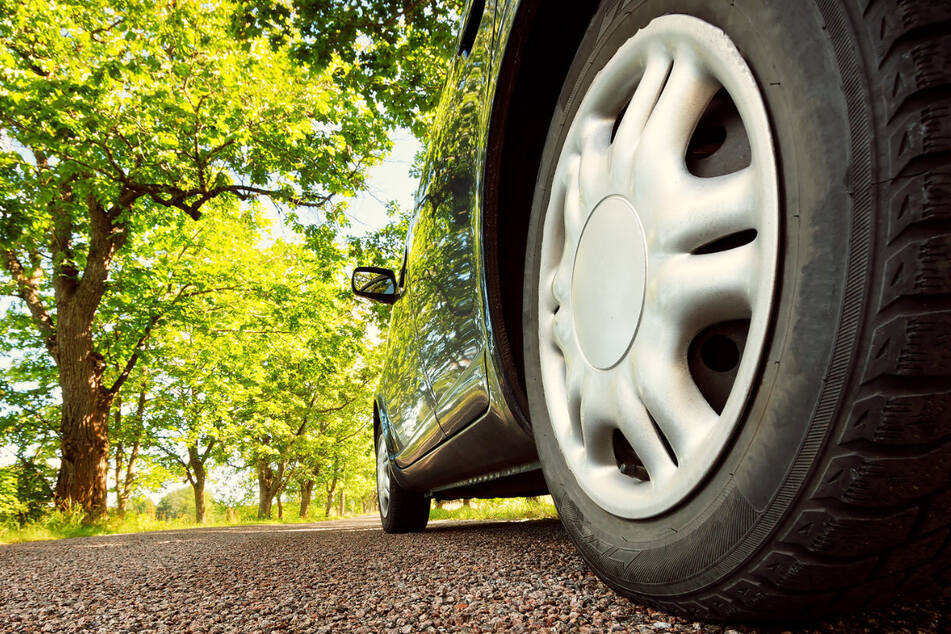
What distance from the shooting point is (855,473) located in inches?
26.1

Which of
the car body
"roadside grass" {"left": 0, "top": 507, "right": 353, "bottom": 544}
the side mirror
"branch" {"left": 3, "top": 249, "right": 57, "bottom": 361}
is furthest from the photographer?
"branch" {"left": 3, "top": 249, "right": 57, "bottom": 361}

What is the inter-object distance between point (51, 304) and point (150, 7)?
26.3 feet

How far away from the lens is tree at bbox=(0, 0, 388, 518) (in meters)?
8.44

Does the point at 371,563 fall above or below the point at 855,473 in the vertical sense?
below

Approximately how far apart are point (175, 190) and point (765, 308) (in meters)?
11.6

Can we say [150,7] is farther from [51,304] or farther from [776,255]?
[776,255]

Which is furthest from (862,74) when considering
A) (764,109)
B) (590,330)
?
(590,330)

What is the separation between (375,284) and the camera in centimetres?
340

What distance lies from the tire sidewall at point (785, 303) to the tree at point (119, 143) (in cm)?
728

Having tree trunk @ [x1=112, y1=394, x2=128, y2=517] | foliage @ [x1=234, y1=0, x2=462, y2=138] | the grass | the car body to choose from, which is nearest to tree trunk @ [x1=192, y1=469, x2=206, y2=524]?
tree trunk @ [x1=112, y1=394, x2=128, y2=517]

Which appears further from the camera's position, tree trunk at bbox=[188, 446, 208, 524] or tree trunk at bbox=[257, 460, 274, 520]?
tree trunk at bbox=[257, 460, 274, 520]

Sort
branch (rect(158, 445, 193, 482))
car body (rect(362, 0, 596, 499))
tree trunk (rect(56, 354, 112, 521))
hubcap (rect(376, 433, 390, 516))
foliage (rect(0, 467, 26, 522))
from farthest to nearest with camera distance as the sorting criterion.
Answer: branch (rect(158, 445, 193, 482)) < foliage (rect(0, 467, 26, 522)) < tree trunk (rect(56, 354, 112, 521)) < hubcap (rect(376, 433, 390, 516)) < car body (rect(362, 0, 596, 499))

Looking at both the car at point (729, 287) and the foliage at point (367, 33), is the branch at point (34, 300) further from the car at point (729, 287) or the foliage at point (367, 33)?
the car at point (729, 287)

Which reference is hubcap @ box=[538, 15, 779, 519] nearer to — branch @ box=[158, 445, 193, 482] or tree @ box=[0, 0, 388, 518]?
tree @ box=[0, 0, 388, 518]
